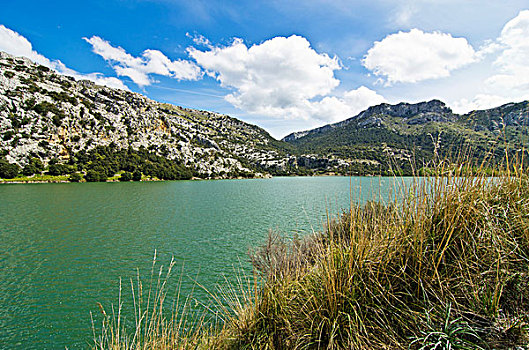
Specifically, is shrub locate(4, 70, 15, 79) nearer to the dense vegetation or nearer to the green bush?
the dense vegetation

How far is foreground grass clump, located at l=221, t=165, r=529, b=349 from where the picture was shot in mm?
2295

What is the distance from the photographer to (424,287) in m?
2.71

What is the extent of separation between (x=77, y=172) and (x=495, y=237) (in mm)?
94544

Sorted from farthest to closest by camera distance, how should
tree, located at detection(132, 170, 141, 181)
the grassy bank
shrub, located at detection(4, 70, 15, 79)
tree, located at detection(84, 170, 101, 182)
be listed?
1. tree, located at detection(132, 170, 141, 181)
2. shrub, located at detection(4, 70, 15, 79)
3. tree, located at detection(84, 170, 101, 182)
4. the grassy bank

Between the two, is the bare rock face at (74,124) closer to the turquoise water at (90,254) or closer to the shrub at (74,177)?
the shrub at (74,177)

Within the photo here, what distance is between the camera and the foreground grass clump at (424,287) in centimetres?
229

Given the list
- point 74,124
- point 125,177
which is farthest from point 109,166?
point 74,124

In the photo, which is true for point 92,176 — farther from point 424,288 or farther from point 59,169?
point 424,288

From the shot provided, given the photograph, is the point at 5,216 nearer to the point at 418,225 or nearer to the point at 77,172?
the point at 418,225

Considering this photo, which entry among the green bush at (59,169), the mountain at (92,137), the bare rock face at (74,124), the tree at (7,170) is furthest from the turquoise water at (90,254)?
the bare rock face at (74,124)

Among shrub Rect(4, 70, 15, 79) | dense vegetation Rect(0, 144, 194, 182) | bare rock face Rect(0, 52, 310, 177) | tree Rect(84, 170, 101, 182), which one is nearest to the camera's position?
dense vegetation Rect(0, 144, 194, 182)

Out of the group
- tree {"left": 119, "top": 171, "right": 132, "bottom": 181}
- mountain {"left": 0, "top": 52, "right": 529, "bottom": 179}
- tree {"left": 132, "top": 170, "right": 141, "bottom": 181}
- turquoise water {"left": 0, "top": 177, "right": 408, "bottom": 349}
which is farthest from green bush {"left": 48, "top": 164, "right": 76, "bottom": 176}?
turquoise water {"left": 0, "top": 177, "right": 408, "bottom": 349}

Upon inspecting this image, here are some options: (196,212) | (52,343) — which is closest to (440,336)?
(52,343)

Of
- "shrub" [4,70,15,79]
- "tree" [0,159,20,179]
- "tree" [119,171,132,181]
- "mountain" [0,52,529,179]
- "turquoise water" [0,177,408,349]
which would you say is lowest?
"turquoise water" [0,177,408,349]
